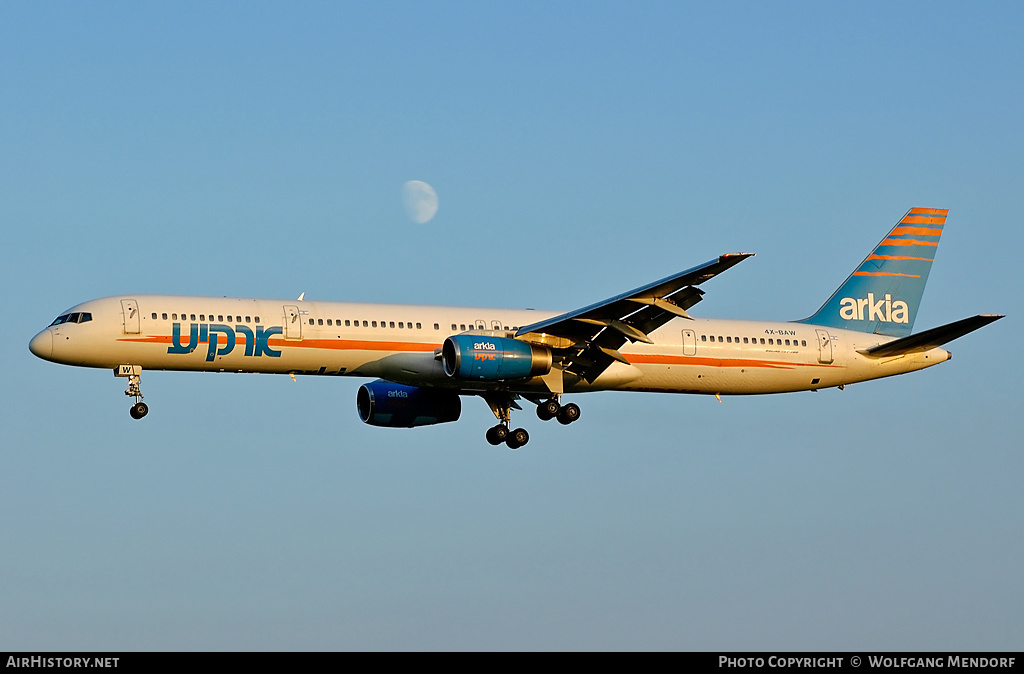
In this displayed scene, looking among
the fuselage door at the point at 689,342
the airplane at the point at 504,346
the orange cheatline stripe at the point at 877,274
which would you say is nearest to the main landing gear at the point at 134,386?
the airplane at the point at 504,346

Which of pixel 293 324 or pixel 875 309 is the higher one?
pixel 875 309

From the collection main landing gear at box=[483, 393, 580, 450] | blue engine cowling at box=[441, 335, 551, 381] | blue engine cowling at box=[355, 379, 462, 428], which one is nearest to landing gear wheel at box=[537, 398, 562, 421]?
main landing gear at box=[483, 393, 580, 450]

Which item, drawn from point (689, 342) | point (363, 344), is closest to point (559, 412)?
point (689, 342)

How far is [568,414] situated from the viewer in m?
54.9

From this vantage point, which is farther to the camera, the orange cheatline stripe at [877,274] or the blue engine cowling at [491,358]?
the orange cheatline stripe at [877,274]

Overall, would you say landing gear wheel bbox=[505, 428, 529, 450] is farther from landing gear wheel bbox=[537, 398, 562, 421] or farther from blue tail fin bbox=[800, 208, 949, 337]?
blue tail fin bbox=[800, 208, 949, 337]

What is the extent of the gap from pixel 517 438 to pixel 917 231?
19867 millimetres

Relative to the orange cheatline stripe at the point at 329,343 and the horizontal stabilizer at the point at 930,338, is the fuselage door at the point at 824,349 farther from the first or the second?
the orange cheatline stripe at the point at 329,343

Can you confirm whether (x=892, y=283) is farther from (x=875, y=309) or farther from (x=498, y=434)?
(x=498, y=434)

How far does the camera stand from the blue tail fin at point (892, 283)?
6047cm

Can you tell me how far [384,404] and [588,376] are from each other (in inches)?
339

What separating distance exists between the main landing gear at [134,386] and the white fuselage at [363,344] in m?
0.25

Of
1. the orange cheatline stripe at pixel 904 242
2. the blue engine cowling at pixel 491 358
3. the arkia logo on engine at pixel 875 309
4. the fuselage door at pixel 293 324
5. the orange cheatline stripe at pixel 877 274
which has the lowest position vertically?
the blue engine cowling at pixel 491 358
